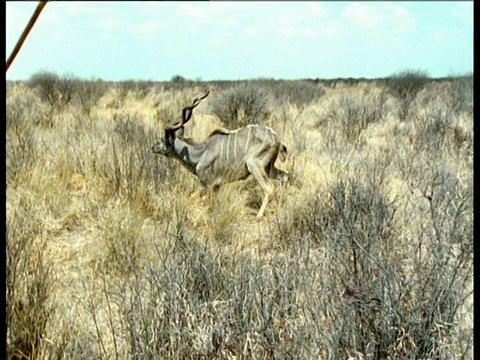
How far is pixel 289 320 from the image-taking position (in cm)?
253

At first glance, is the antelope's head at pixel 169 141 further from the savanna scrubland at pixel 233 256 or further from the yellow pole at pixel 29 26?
the yellow pole at pixel 29 26

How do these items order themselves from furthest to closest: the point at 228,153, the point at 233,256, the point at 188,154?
the point at 188,154 < the point at 228,153 < the point at 233,256

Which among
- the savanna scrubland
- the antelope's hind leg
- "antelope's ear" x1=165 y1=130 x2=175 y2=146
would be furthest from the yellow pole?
"antelope's ear" x1=165 y1=130 x2=175 y2=146

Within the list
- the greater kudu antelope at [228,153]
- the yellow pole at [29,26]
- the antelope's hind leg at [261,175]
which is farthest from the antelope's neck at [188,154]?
the yellow pole at [29,26]

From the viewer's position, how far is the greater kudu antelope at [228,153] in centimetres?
655

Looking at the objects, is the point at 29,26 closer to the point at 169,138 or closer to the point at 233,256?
the point at 233,256

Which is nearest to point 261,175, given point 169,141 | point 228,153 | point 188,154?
point 228,153

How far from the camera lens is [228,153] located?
677 centimetres

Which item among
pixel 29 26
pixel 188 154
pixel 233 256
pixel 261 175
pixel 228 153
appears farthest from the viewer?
pixel 188 154

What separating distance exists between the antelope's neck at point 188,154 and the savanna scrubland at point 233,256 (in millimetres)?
183

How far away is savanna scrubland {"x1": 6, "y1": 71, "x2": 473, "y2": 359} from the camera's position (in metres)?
2.52

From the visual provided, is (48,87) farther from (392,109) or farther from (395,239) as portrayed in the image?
(395,239)

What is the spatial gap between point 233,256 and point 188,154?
3969 millimetres

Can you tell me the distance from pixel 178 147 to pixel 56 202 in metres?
Answer: 1.79
